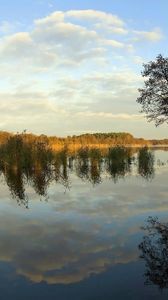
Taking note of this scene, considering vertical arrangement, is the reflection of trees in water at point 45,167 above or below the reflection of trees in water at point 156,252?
above

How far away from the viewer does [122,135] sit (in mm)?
172625

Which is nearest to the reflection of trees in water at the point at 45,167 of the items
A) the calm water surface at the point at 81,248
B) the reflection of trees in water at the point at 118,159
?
the reflection of trees in water at the point at 118,159

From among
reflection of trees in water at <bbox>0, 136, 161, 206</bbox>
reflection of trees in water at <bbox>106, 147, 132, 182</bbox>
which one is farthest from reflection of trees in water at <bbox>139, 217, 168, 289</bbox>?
reflection of trees in water at <bbox>106, 147, 132, 182</bbox>

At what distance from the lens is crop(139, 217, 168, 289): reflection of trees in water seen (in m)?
8.91

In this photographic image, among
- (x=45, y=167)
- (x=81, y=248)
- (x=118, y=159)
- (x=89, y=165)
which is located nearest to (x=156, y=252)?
(x=81, y=248)

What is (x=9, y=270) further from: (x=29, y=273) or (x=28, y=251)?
(x=28, y=251)

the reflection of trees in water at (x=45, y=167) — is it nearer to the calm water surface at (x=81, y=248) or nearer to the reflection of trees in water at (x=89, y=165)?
the reflection of trees in water at (x=89, y=165)

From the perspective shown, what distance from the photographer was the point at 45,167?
4106 centimetres

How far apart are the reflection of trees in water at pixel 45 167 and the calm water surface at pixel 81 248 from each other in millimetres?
3985

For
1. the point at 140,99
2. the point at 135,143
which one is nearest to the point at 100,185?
the point at 140,99

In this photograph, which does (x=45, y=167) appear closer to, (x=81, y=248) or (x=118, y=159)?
(x=118, y=159)

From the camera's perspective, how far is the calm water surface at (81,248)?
8.44 meters

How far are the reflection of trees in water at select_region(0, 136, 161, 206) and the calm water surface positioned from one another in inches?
157

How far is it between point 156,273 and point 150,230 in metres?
4.40
